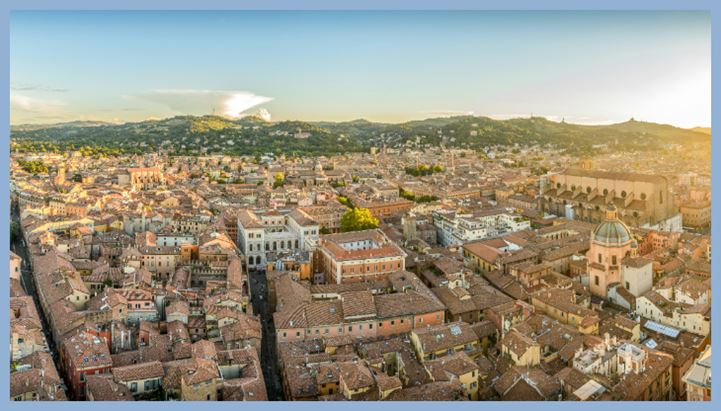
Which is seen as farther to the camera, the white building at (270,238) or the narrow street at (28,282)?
the white building at (270,238)

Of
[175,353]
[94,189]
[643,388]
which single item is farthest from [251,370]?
[94,189]

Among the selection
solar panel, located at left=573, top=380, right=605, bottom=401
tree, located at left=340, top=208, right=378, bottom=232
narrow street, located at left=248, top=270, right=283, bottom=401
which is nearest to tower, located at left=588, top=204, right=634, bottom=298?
solar panel, located at left=573, top=380, right=605, bottom=401

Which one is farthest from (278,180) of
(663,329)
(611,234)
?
(663,329)

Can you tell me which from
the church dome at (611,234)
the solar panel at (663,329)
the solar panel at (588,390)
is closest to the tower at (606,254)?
the church dome at (611,234)

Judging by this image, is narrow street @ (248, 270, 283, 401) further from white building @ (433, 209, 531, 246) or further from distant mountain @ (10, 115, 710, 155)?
white building @ (433, 209, 531, 246)

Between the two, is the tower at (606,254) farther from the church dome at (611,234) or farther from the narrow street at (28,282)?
the narrow street at (28,282)

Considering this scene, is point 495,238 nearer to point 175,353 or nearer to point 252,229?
point 252,229
